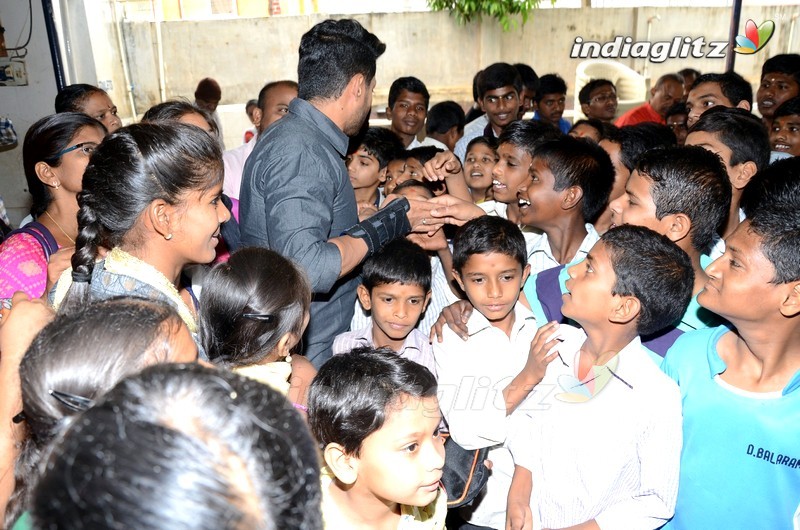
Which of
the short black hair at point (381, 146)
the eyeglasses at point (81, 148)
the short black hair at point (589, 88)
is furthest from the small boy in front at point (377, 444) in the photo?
the short black hair at point (589, 88)

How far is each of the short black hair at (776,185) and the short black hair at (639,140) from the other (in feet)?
2.33

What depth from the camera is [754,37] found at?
789 cm

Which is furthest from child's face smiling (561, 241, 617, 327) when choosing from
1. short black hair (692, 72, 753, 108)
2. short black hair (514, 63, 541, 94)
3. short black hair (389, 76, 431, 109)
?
short black hair (514, 63, 541, 94)

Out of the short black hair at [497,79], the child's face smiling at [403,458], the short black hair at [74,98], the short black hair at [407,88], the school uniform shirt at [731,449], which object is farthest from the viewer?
the short black hair at [407,88]

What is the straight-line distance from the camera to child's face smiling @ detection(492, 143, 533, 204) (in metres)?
3.28

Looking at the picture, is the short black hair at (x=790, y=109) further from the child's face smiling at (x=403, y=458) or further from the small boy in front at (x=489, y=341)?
the child's face smiling at (x=403, y=458)

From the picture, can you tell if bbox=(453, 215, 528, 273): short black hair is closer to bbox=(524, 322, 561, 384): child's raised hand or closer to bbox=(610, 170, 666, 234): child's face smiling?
bbox=(610, 170, 666, 234): child's face smiling

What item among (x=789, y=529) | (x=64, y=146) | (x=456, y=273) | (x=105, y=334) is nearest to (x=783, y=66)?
(x=456, y=273)

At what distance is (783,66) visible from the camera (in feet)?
17.3

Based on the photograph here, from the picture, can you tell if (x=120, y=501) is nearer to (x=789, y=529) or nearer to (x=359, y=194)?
(x=789, y=529)

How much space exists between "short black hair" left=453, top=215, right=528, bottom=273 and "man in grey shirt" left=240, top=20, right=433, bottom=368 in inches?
9.1

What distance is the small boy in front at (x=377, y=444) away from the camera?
1497mm

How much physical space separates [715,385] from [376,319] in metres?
1.31

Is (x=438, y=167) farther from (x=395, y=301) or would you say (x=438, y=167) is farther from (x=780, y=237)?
(x=780, y=237)
